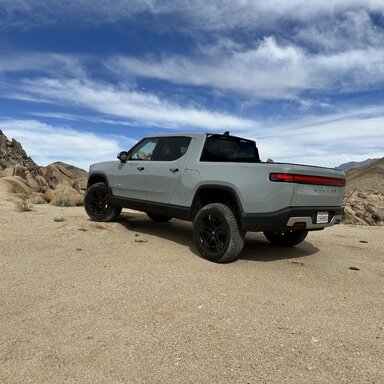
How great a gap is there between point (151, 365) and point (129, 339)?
408 mm

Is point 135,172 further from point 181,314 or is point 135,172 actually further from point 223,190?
point 181,314

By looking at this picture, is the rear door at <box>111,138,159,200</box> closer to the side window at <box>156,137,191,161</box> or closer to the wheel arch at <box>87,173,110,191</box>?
the side window at <box>156,137,191,161</box>

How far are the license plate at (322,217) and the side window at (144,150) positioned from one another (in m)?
3.14

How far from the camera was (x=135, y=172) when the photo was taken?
283 inches

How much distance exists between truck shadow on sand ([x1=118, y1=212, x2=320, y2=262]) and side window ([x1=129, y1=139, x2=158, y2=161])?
1394mm

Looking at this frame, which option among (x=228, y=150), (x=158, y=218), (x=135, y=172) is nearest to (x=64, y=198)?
(x=158, y=218)

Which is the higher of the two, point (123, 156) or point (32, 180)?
point (123, 156)

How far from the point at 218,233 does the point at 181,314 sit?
1.95m

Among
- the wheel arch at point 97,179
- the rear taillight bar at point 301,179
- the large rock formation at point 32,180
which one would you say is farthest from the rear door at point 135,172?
the large rock formation at point 32,180

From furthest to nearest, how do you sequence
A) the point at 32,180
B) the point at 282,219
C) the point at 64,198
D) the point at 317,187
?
the point at 32,180 < the point at 64,198 < the point at 317,187 < the point at 282,219

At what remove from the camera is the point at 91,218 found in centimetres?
819

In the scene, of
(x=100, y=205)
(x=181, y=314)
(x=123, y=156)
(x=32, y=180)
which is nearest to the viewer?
(x=181, y=314)

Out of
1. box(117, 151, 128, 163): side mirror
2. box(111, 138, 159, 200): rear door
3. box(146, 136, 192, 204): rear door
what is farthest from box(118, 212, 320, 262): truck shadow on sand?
box(117, 151, 128, 163): side mirror

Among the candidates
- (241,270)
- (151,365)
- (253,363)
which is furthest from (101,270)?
(253,363)
